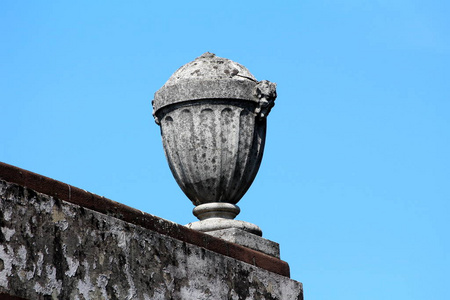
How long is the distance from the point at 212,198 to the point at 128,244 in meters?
1.47

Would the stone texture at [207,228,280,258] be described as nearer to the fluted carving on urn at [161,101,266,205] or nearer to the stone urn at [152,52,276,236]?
the stone urn at [152,52,276,236]

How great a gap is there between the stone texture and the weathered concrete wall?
0.34 meters

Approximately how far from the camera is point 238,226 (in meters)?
6.49

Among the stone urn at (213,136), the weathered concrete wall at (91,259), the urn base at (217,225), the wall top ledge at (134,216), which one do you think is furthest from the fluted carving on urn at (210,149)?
the weathered concrete wall at (91,259)

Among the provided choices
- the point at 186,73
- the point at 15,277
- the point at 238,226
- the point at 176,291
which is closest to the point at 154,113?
the point at 186,73

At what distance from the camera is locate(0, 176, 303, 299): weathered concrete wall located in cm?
467

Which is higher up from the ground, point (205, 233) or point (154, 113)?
point (154, 113)

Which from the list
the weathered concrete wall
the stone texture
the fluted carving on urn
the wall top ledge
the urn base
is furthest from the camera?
the fluted carving on urn

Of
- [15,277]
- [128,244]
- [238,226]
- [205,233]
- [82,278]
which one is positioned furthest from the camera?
[238,226]

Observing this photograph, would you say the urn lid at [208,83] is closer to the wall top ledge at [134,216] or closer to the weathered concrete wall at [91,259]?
the wall top ledge at [134,216]

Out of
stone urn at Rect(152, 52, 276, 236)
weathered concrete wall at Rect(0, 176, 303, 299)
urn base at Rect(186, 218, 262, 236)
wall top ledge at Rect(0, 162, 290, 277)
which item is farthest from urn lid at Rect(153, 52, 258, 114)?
weathered concrete wall at Rect(0, 176, 303, 299)

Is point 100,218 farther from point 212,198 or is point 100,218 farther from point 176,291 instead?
point 212,198

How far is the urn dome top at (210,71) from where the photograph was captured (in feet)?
22.1

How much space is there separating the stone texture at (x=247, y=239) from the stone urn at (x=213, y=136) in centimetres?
6
